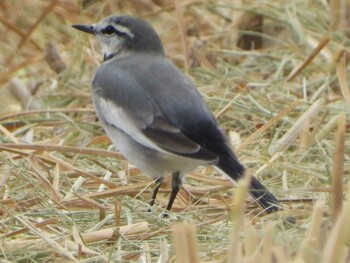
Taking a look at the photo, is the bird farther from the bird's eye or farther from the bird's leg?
the bird's eye

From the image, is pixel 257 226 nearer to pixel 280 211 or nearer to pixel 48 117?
pixel 280 211

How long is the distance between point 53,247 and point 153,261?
37 centimetres

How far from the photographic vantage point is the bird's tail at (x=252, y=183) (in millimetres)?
4840

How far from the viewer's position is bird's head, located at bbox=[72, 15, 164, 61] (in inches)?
237

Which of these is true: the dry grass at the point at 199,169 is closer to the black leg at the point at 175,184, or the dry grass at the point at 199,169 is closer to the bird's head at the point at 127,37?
the black leg at the point at 175,184

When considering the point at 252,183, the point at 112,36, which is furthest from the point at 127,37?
the point at 252,183

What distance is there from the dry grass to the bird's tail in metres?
0.07

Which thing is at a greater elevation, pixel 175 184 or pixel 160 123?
pixel 160 123

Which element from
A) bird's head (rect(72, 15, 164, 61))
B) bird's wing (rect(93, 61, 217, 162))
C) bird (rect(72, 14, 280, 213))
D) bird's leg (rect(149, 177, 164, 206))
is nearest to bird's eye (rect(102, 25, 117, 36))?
bird's head (rect(72, 15, 164, 61))

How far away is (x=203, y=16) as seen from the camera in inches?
342

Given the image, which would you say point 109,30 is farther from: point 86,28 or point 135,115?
point 135,115

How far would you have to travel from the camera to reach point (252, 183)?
497 centimetres

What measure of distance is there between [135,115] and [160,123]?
0.17 metres

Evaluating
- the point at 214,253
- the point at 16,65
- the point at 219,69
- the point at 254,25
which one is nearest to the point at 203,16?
the point at 254,25
